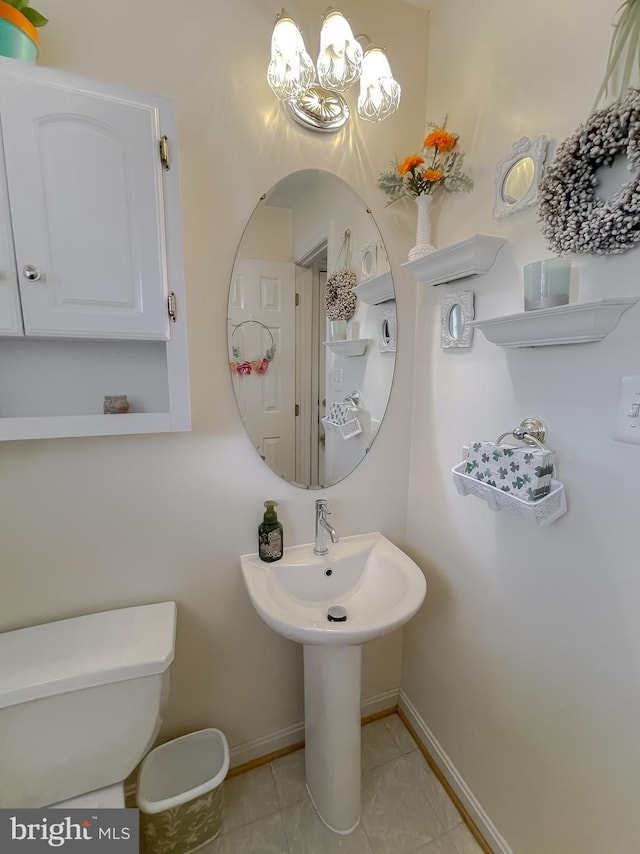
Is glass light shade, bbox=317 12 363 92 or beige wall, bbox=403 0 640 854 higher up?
glass light shade, bbox=317 12 363 92

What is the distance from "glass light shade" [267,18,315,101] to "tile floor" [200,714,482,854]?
216cm

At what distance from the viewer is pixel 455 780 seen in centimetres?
124

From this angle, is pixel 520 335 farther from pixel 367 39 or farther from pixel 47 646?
pixel 47 646

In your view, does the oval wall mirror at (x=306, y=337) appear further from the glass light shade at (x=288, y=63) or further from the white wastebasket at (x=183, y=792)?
the white wastebasket at (x=183, y=792)

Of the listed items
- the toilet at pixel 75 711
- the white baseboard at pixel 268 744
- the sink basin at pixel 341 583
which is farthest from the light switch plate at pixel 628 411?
the white baseboard at pixel 268 744

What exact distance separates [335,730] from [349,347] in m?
1.21

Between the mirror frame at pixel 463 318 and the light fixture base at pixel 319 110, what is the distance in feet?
2.06

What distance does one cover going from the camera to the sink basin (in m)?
1.00

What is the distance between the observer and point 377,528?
1.41 metres

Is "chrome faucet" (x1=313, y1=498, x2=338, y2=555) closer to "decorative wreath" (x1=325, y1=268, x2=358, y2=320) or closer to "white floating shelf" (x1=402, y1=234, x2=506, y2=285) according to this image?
"decorative wreath" (x1=325, y1=268, x2=358, y2=320)

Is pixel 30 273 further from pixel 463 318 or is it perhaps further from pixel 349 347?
pixel 463 318

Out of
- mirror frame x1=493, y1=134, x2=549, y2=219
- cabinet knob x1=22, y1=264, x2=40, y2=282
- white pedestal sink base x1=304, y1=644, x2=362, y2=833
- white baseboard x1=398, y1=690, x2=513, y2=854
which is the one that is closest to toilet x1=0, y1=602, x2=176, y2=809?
white pedestal sink base x1=304, y1=644, x2=362, y2=833

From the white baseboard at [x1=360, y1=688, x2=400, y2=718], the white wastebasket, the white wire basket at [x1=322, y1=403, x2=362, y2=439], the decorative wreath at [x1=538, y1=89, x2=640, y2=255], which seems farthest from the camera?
the white baseboard at [x1=360, y1=688, x2=400, y2=718]

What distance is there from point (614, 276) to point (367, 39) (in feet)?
3.20
